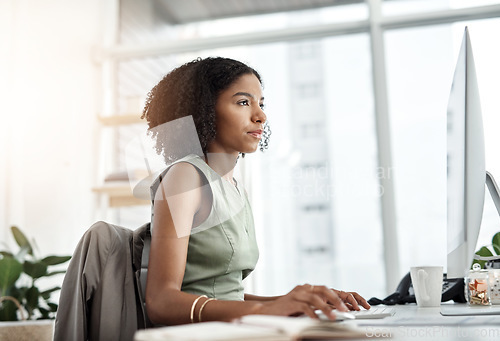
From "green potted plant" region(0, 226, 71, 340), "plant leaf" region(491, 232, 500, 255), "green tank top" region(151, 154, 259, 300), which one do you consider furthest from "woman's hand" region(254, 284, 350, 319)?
"green potted plant" region(0, 226, 71, 340)

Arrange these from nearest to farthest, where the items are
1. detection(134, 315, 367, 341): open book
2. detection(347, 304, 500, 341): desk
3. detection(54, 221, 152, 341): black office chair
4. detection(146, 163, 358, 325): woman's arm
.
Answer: detection(134, 315, 367, 341): open book < detection(347, 304, 500, 341): desk < detection(146, 163, 358, 325): woman's arm < detection(54, 221, 152, 341): black office chair

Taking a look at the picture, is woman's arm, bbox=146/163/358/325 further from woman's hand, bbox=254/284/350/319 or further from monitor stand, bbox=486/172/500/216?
monitor stand, bbox=486/172/500/216

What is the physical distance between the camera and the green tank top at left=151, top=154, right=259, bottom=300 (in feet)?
3.74

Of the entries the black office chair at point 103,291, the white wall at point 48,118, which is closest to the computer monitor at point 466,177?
the black office chair at point 103,291

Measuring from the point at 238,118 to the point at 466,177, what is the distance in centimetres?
53

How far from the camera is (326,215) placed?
3.32m

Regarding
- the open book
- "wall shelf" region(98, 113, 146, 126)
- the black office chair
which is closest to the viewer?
the open book

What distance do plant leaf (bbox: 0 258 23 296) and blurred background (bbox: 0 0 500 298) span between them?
1.84ft

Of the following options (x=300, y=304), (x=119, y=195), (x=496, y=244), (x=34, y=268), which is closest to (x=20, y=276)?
(x=34, y=268)

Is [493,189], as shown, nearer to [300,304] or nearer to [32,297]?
[300,304]

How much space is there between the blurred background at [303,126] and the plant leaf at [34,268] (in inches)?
20.3

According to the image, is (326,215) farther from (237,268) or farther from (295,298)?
(295,298)

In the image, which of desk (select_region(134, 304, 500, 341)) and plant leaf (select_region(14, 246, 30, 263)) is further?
plant leaf (select_region(14, 246, 30, 263))

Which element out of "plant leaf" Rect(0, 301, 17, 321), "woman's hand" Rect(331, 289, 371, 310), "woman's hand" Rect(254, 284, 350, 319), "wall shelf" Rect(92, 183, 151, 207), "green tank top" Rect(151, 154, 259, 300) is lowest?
"plant leaf" Rect(0, 301, 17, 321)
